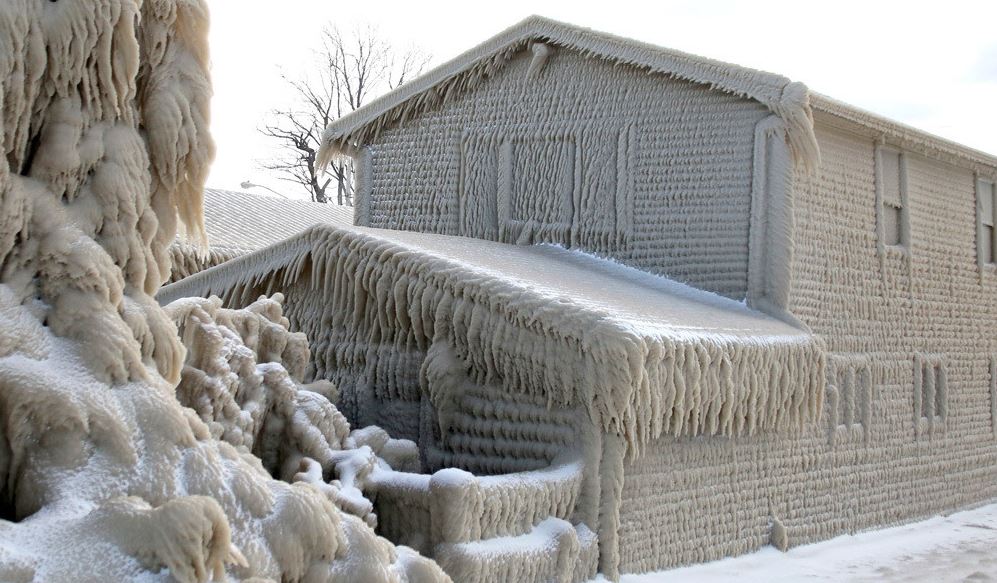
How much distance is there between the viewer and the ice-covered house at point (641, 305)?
880 centimetres

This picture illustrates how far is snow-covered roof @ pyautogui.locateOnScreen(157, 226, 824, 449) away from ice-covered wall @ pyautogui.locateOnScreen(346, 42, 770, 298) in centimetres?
65

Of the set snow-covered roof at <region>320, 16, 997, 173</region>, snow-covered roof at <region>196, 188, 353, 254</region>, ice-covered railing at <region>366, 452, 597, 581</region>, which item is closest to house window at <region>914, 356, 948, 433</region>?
snow-covered roof at <region>320, 16, 997, 173</region>

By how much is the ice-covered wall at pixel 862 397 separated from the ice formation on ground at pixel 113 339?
4.83 m

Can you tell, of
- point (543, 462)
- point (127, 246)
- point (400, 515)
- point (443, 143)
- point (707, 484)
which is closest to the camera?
point (127, 246)

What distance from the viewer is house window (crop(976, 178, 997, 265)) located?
1588 cm

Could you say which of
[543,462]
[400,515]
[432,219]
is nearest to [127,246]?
[400,515]

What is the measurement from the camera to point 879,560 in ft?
37.7

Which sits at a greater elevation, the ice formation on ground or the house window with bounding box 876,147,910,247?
the house window with bounding box 876,147,910,247

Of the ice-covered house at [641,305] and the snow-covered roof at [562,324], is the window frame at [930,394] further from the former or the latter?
the snow-covered roof at [562,324]

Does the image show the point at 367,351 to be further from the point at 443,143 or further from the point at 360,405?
the point at 443,143

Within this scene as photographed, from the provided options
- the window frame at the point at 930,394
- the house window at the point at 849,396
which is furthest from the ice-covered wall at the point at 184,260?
the window frame at the point at 930,394

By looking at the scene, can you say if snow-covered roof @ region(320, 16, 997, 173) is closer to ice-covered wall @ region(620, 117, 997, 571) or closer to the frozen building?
ice-covered wall @ region(620, 117, 997, 571)

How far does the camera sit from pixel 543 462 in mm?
9141

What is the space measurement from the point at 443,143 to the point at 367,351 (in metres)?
4.38
